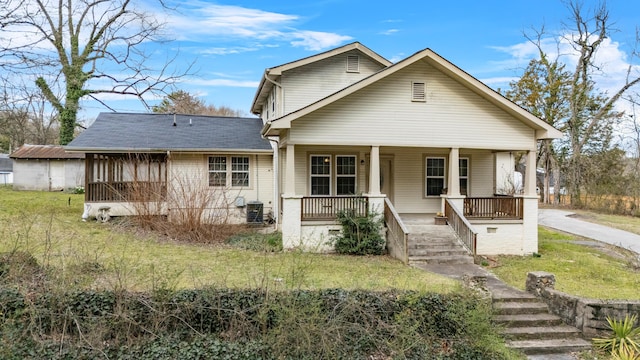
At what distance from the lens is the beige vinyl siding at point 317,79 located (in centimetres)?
1365

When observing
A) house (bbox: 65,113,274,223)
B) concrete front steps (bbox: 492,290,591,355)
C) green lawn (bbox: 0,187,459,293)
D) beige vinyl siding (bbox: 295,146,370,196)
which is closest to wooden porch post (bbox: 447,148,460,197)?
beige vinyl siding (bbox: 295,146,370,196)

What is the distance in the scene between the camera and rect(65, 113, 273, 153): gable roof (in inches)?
561

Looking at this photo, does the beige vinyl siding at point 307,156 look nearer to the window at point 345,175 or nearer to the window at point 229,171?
the window at point 345,175

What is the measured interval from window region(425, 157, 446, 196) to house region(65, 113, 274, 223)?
256 inches

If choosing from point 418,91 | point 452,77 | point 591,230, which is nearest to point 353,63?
point 418,91

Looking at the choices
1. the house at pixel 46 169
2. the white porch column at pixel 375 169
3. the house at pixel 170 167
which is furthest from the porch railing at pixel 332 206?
the house at pixel 46 169

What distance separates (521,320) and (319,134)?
7.01m

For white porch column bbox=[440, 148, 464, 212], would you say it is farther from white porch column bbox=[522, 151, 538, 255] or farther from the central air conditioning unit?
the central air conditioning unit

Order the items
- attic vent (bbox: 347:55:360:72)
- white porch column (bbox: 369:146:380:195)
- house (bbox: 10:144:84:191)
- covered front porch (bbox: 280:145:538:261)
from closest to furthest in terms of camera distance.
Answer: covered front porch (bbox: 280:145:538:261)
white porch column (bbox: 369:146:380:195)
attic vent (bbox: 347:55:360:72)
house (bbox: 10:144:84:191)

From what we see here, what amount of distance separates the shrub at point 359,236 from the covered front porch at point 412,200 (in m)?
0.30

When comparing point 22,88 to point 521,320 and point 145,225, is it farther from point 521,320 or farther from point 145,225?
point 521,320

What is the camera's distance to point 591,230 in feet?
55.0

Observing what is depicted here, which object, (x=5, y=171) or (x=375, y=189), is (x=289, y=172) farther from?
(x=5, y=171)

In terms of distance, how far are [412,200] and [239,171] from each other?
7265 millimetres
